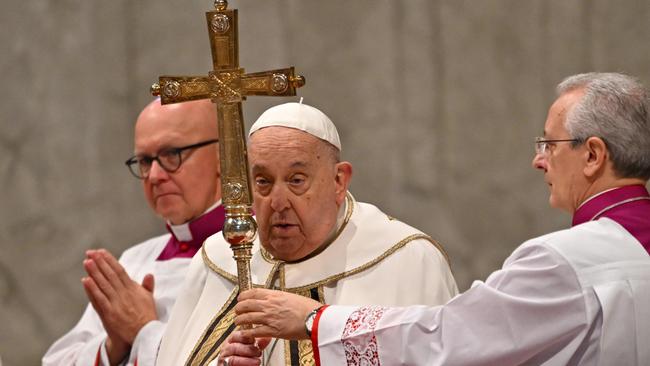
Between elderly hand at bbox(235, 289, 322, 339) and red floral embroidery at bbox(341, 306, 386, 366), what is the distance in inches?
5.9

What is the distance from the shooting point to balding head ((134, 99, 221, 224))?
221 inches

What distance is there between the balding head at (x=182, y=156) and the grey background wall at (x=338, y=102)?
112cm

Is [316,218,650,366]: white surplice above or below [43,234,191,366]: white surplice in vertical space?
above

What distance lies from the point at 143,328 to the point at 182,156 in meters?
0.86

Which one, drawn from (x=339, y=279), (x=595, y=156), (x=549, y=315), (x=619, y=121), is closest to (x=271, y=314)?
(x=339, y=279)

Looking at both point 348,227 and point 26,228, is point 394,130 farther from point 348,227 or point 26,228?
point 26,228

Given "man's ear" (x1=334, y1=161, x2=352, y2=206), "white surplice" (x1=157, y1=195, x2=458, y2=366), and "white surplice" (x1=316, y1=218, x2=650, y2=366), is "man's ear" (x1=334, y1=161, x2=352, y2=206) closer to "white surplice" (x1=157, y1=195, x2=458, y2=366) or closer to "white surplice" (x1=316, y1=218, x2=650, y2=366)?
"white surplice" (x1=157, y1=195, x2=458, y2=366)

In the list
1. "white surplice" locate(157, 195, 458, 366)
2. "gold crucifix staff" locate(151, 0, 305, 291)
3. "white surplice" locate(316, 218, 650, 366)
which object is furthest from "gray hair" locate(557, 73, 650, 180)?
"gold crucifix staff" locate(151, 0, 305, 291)

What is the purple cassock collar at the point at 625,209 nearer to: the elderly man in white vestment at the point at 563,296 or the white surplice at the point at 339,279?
the elderly man in white vestment at the point at 563,296

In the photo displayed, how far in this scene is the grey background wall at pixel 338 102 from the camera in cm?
627

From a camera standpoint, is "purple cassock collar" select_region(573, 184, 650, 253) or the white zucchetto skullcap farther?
the white zucchetto skullcap

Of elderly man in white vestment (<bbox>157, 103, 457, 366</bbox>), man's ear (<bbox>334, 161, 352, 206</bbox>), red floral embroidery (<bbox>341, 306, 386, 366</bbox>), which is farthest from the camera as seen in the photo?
man's ear (<bbox>334, 161, 352, 206</bbox>)

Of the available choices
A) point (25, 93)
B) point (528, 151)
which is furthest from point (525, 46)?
point (25, 93)

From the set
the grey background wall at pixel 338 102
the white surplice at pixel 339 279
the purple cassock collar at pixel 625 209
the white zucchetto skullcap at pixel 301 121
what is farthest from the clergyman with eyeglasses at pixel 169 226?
the purple cassock collar at pixel 625 209
